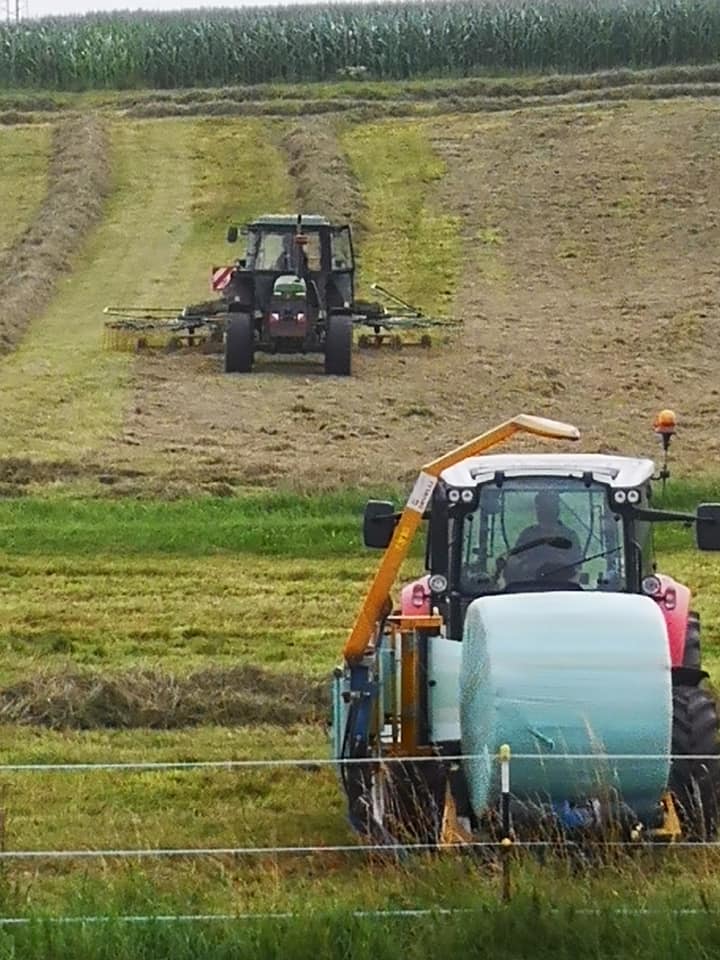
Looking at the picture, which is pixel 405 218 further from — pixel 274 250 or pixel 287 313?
pixel 287 313

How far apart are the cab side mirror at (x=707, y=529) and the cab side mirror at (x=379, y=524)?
1.50m

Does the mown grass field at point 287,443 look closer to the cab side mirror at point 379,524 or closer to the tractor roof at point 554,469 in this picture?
the cab side mirror at point 379,524

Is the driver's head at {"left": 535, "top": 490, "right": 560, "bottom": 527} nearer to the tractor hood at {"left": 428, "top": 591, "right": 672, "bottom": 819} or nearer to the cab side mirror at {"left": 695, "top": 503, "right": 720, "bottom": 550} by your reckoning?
the cab side mirror at {"left": 695, "top": 503, "right": 720, "bottom": 550}

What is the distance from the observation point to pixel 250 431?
22641mm

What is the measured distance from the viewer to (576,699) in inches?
302

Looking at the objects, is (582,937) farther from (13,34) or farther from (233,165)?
(13,34)

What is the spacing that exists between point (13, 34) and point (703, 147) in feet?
79.8

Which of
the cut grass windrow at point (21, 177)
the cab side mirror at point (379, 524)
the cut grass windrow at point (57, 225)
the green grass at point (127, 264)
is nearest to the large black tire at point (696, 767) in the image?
the cab side mirror at point (379, 524)

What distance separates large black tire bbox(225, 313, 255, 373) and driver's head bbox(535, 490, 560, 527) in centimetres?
1727

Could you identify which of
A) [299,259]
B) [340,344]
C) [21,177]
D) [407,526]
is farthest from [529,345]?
[407,526]

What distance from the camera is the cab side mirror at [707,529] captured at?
30.9 feet

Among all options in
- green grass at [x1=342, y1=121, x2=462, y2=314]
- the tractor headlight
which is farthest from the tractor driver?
green grass at [x1=342, y1=121, x2=462, y2=314]

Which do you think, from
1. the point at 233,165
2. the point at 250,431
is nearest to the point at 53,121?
the point at 233,165

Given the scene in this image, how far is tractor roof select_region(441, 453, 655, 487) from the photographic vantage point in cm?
954
